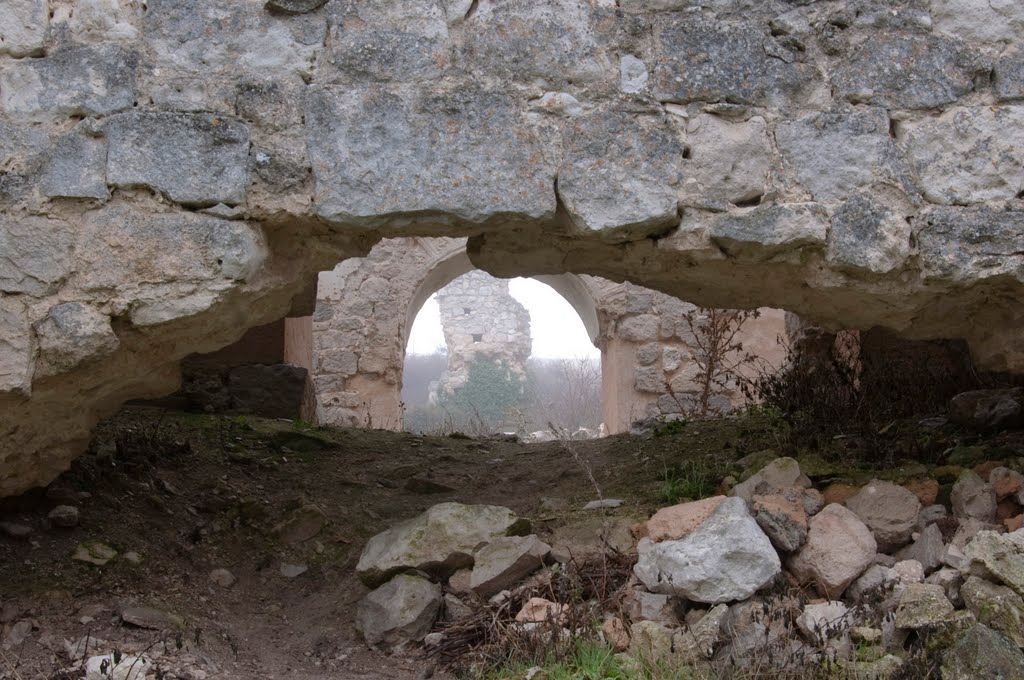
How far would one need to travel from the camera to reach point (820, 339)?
5504 mm

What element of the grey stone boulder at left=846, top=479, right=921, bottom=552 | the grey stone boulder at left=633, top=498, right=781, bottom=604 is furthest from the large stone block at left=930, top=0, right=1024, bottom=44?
the grey stone boulder at left=633, top=498, right=781, bottom=604

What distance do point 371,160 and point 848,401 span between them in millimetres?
2463

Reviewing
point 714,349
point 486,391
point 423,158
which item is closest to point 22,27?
point 423,158

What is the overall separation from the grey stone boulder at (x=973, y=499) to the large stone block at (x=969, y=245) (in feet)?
2.45

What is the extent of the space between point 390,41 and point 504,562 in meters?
1.68

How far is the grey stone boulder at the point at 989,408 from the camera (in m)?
3.99

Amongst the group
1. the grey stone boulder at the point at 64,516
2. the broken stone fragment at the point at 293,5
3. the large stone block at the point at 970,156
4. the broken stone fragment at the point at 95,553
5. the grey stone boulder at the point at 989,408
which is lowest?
the broken stone fragment at the point at 95,553

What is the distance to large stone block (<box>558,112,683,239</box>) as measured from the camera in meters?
2.99

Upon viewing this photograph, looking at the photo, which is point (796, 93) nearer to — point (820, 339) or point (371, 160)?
point (371, 160)

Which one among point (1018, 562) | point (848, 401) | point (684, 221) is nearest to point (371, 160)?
point (684, 221)

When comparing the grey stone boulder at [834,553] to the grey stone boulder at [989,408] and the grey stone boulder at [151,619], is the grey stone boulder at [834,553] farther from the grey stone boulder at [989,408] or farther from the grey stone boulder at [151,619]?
the grey stone boulder at [151,619]

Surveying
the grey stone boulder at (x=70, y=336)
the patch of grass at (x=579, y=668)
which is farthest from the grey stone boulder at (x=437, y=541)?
the grey stone boulder at (x=70, y=336)

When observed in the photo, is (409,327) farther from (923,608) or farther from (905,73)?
(923,608)

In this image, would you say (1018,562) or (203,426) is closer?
(1018,562)
